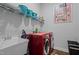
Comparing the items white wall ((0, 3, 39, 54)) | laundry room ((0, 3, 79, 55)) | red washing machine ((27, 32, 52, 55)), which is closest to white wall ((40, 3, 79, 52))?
laundry room ((0, 3, 79, 55))

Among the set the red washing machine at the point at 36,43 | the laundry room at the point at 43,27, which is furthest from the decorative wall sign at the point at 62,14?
the red washing machine at the point at 36,43

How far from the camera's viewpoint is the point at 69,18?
1619mm

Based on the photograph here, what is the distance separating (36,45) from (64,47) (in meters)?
0.48

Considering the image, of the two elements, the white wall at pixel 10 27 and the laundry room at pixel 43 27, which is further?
the laundry room at pixel 43 27

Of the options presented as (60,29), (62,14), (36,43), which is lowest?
(36,43)

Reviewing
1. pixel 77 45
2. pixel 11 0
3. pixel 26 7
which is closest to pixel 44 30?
pixel 26 7

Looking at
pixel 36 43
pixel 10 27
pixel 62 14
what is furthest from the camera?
pixel 36 43

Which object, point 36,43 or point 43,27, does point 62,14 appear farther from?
point 36,43

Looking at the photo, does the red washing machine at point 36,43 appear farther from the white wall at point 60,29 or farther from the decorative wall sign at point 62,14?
the decorative wall sign at point 62,14

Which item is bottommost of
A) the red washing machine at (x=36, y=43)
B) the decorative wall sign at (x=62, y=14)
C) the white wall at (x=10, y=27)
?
the red washing machine at (x=36, y=43)

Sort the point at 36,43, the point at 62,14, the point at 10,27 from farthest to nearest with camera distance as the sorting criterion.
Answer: the point at 36,43
the point at 62,14
the point at 10,27

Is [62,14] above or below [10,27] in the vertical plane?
above

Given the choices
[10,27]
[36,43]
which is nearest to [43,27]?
[36,43]

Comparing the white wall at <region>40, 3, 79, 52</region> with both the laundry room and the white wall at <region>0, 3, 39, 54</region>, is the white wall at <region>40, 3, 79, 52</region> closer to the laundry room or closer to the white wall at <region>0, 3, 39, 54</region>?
the laundry room
